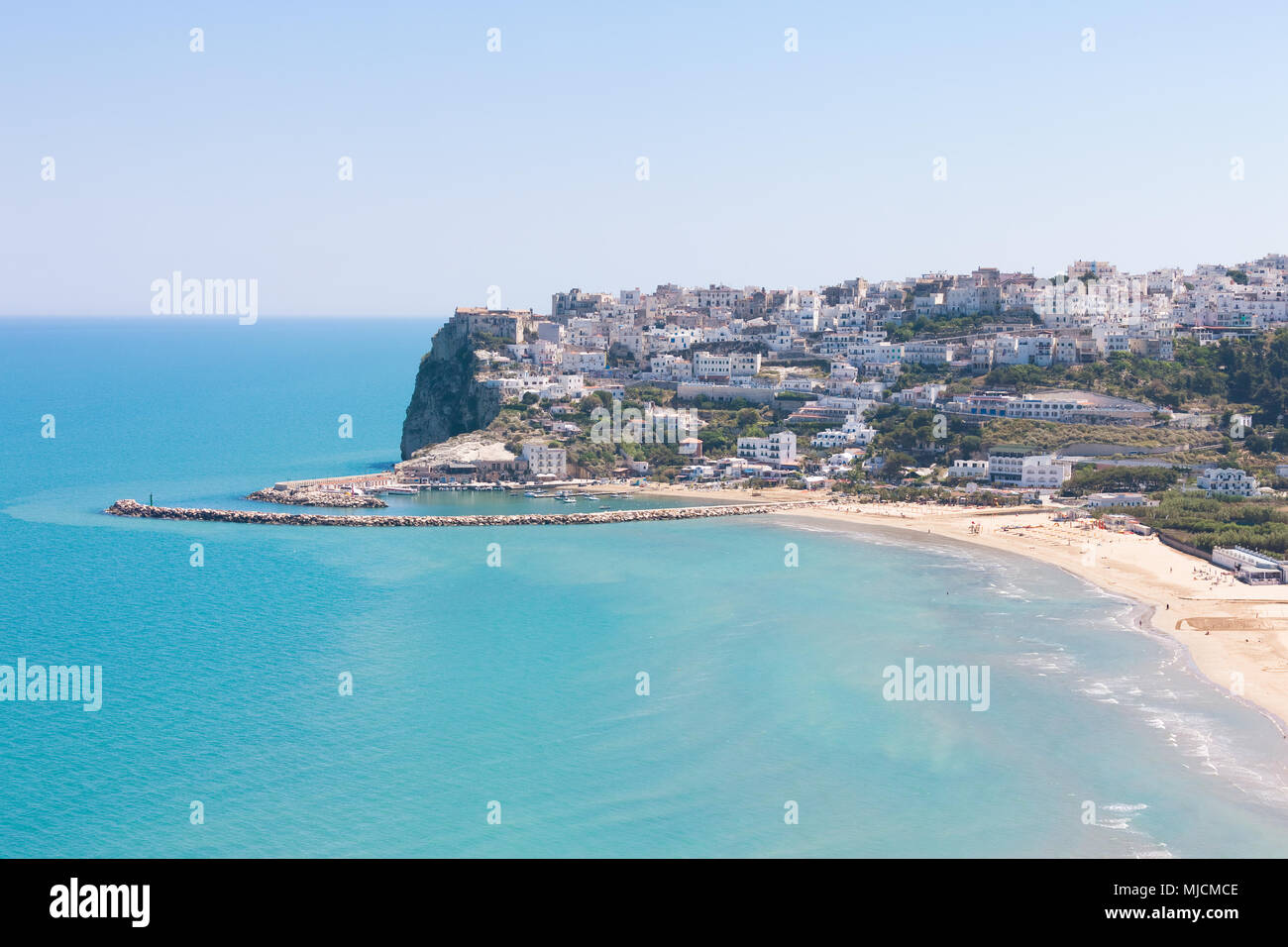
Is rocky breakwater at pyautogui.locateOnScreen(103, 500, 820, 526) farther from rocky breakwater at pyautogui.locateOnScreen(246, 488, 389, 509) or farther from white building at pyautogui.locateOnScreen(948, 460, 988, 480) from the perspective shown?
white building at pyautogui.locateOnScreen(948, 460, 988, 480)

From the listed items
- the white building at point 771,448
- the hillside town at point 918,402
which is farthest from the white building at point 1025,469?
the white building at point 771,448

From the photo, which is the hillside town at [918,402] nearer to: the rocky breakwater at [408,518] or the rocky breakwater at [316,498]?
the rocky breakwater at [316,498]

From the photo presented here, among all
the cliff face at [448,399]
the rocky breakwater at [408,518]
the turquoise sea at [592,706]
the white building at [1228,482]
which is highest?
the cliff face at [448,399]

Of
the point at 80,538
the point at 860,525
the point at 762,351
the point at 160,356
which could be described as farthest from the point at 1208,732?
the point at 160,356

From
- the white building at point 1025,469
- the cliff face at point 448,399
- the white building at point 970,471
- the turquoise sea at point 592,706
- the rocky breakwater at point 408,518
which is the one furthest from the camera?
the cliff face at point 448,399

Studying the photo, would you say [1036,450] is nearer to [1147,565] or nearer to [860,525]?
[860,525]

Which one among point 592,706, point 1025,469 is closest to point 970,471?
point 1025,469

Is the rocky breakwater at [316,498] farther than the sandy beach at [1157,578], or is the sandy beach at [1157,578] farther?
the rocky breakwater at [316,498]
